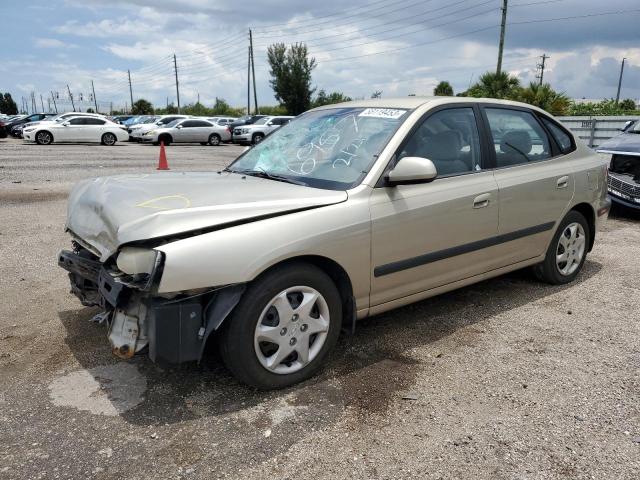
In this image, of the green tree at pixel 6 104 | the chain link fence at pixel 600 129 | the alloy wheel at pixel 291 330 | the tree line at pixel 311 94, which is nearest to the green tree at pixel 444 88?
the tree line at pixel 311 94

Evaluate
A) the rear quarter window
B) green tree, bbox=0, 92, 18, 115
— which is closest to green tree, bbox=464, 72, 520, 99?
the rear quarter window

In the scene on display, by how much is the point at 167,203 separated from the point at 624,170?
25.8 feet

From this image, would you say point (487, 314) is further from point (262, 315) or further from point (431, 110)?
point (262, 315)

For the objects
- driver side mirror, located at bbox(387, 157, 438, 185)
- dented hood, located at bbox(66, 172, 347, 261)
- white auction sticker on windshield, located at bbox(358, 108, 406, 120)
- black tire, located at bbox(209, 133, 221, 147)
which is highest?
white auction sticker on windshield, located at bbox(358, 108, 406, 120)

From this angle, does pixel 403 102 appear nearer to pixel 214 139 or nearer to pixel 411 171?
pixel 411 171

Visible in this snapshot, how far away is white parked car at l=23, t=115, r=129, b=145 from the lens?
78.6 feet

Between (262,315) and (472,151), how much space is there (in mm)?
2127

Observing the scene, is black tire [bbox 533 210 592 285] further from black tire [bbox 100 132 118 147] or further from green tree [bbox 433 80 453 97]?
green tree [bbox 433 80 453 97]

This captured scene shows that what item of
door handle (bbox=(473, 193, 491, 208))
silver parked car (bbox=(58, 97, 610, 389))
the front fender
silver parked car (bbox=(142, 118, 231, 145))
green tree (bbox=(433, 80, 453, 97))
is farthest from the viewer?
green tree (bbox=(433, 80, 453, 97))

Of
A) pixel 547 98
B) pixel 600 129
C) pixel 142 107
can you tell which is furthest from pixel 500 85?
pixel 142 107

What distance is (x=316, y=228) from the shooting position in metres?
3.04

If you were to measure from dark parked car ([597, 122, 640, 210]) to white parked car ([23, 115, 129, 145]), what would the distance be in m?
22.2

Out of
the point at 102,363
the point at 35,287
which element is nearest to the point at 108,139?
the point at 35,287

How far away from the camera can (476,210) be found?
3898 millimetres
